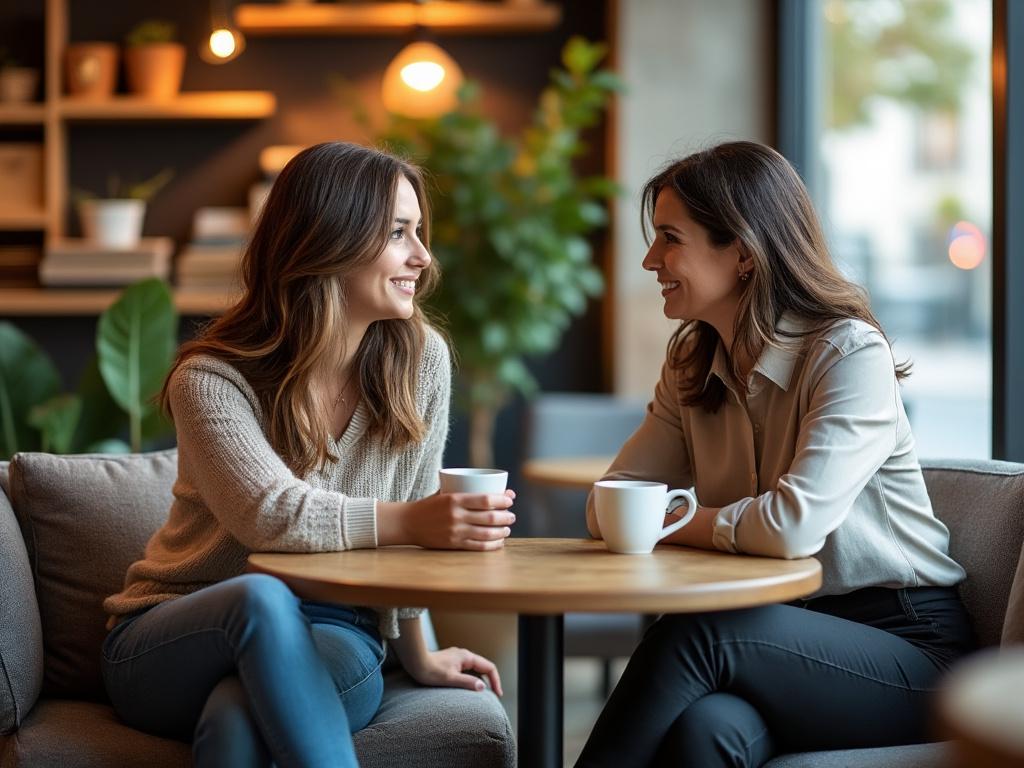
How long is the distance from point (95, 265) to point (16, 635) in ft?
8.80

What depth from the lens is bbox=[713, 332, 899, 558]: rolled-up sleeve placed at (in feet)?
5.47

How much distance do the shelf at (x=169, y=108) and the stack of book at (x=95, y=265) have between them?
1.49 ft

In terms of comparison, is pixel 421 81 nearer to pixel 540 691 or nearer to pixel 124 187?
pixel 124 187

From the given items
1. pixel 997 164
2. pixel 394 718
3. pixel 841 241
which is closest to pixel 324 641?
pixel 394 718

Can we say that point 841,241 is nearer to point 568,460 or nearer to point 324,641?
point 568,460

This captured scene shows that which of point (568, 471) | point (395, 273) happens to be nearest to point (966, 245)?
point (568, 471)

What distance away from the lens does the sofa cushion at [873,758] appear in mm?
1632

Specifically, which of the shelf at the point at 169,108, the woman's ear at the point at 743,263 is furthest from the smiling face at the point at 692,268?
the shelf at the point at 169,108

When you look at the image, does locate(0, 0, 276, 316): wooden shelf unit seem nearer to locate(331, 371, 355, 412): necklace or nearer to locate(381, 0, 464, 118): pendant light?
locate(381, 0, 464, 118): pendant light

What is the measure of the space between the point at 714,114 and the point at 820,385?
2851 mm

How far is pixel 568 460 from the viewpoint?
3443 millimetres

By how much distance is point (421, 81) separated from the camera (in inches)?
163

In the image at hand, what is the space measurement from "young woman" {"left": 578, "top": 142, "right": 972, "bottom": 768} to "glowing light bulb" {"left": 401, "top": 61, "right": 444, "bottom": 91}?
2.18 meters

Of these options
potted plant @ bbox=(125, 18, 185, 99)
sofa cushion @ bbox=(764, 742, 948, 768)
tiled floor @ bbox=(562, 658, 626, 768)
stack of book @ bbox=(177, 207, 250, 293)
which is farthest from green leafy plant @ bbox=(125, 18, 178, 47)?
sofa cushion @ bbox=(764, 742, 948, 768)
